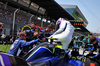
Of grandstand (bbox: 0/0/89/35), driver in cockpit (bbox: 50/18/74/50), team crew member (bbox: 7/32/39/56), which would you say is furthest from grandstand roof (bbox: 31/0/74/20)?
team crew member (bbox: 7/32/39/56)

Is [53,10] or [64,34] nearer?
[64,34]

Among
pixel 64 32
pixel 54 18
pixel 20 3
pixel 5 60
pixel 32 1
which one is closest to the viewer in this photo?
pixel 5 60

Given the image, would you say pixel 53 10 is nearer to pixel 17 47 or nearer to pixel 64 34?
pixel 64 34

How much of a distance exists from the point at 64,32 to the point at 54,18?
1887cm

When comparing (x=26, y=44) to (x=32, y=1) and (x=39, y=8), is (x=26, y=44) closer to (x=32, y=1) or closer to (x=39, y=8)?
(x=32, y=1)

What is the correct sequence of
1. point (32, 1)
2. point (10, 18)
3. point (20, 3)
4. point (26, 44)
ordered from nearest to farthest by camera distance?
point (26, 44) < point (10, 18) < point (20, 3) < point (32, 1)

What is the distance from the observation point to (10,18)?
8.88 m

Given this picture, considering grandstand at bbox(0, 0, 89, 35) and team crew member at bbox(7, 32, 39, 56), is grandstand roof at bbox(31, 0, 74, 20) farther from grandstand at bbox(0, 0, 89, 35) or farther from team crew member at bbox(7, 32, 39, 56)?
team crew member at bbox(7, 32, 39, 56)

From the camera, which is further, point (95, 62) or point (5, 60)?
point (95, 62)

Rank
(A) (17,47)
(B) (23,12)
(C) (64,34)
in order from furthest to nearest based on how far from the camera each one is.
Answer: (B) (23,12) → (C) (64,34) → (A) (17,47)

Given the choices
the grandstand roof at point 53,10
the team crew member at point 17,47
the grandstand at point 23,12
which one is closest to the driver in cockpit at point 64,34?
the team crew member at point 17,47

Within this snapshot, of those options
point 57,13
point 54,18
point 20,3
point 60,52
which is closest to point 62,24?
point 60,52

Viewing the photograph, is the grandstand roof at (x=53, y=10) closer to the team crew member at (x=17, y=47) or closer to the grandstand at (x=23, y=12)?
the grandstand at (x=23, y=12)

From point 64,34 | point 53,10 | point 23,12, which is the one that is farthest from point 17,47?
point 53,10
